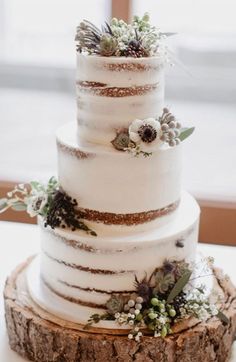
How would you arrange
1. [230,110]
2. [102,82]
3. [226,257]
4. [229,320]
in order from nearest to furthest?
[102,82], [229,320], [226,257], [230,110]

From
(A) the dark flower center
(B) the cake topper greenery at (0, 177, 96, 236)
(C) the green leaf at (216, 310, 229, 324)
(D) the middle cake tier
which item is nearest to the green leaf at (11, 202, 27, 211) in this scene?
(B) the cake topper greenery at (0, 177, 96, 236)

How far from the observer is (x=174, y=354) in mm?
1265

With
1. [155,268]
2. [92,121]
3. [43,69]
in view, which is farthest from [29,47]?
[155,268]

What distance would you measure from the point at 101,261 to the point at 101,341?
0.16 meters

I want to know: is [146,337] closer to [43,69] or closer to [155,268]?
[155,268]

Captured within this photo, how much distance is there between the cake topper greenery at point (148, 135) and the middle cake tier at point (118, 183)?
2 cm

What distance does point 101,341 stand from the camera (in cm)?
125

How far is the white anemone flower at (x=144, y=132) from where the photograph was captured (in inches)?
47.8

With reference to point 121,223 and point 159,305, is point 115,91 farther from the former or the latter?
point 159,305

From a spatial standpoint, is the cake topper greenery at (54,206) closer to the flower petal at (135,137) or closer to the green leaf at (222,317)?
the flower petal at (135,137)

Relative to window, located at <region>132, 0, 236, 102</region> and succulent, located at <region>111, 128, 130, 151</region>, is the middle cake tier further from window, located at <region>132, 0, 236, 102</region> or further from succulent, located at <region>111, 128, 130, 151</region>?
window, located at <region>132, 0, 236, 102</region>

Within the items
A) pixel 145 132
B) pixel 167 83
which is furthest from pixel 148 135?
pixel 167 83

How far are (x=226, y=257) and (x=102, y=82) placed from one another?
2.68 feet

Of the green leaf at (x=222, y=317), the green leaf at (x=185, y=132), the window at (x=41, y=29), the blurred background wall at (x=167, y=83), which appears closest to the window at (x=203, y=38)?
the blurred background wall at (x=167, y=83)
